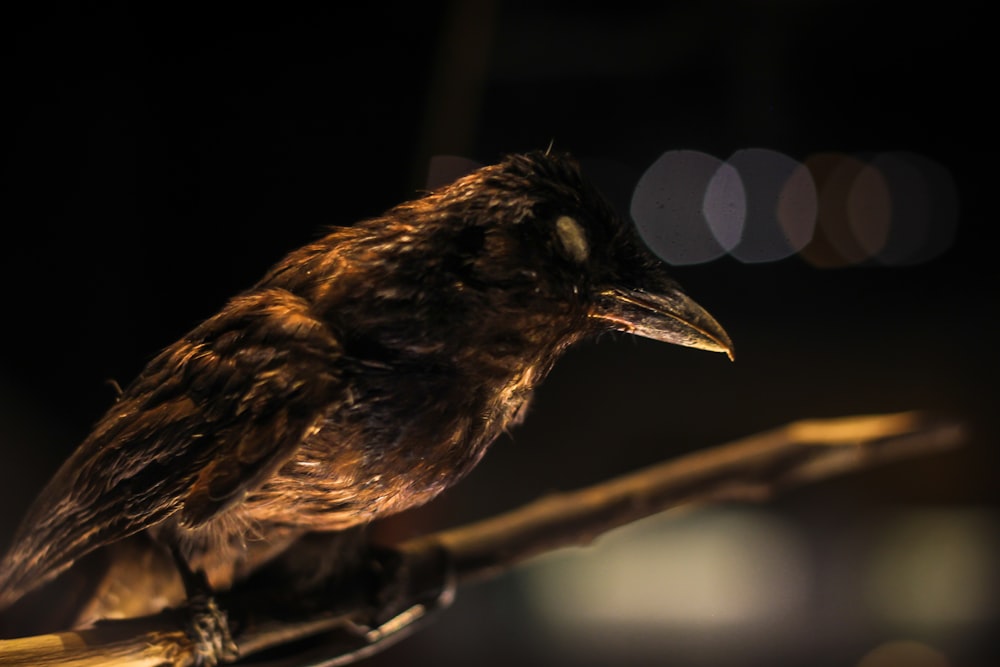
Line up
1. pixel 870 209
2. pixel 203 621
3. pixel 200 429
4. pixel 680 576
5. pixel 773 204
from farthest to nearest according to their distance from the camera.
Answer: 1. pixel 680 576
2. pixel 870 209
3. pixel 773 204
4. pixel 203 621
5. pixel 200 429

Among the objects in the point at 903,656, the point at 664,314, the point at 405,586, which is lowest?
the point at 903,656

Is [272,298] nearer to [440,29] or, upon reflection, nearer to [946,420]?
[440,29]

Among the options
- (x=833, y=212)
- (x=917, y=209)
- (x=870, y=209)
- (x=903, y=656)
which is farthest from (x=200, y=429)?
(x=903, y=656)

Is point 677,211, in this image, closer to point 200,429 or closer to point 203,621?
point 200,429

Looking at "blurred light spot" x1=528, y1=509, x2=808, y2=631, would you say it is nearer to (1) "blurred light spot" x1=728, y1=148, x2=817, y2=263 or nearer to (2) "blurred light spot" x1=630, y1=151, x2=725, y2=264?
(1) "blurred light spot" x1=728, y1=148, x2=817, y2=263

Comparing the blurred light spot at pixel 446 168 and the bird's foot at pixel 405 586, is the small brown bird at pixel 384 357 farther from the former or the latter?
the bird's foot at pixel 405 586

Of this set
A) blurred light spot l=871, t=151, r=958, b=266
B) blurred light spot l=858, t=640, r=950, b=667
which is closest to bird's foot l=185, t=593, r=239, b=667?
blurred light spot l=871, t=151, r=958, b=266

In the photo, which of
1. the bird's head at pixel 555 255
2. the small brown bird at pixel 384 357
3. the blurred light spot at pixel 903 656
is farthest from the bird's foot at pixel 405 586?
the blurred light spot at pixel 903 656
